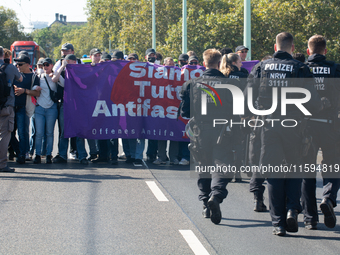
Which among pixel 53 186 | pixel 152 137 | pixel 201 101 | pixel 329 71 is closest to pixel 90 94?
pixel 152 137

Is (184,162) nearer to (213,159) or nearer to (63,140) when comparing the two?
(63,140)

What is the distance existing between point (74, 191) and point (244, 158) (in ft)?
10.2

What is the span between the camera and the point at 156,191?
281 inches

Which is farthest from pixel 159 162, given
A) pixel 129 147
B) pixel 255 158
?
pixel 255 158

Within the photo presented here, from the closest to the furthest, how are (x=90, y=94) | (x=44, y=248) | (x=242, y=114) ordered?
(x=44, y=248) → (x=242, y=114) → (x=90, y=94)

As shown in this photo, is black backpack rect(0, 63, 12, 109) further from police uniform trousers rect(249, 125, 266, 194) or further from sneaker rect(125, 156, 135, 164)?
police uniform trousers rect(249, 125, 266, 194)

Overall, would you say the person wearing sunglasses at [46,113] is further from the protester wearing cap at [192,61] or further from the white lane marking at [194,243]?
the white lane marking at [194,243]

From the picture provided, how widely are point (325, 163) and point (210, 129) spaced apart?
1395mm

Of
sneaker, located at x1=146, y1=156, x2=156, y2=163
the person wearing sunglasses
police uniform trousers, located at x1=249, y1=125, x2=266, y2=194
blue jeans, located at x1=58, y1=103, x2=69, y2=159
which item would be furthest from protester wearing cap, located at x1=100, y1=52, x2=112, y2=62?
police uniform trousers, located at x1=249, y1=125, x2=266, y2=194

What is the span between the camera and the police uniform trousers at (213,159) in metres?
5.50

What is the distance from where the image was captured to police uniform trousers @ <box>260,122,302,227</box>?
5062mm

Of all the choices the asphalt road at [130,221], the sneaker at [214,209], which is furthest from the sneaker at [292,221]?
the sneaker at [214,209]

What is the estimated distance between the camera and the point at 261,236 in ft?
16.6

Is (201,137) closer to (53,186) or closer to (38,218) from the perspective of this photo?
(38,218)
